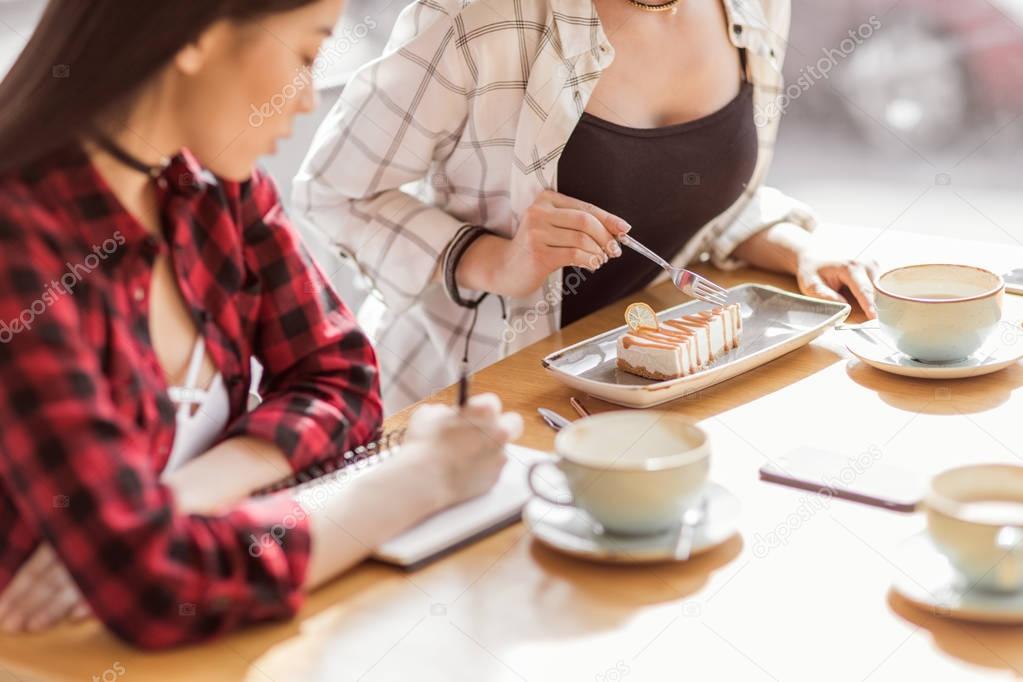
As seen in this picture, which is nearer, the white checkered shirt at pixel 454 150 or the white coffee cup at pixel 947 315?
the white coffee cup at pixel 947 315

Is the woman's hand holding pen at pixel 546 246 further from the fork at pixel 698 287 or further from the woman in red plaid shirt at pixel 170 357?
the woman in red plaid shirt at pixel 170 357

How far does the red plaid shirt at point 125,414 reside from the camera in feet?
2.70

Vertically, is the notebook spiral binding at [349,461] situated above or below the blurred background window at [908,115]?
above

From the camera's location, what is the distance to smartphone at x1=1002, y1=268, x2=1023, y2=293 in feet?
4.97

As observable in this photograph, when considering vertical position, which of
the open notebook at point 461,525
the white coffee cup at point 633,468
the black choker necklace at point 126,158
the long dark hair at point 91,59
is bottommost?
the open notebook at point 461,525

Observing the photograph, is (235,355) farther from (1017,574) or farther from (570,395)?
(1017,574)

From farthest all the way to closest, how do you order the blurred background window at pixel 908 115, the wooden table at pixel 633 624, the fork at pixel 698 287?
the blurred background window at pixel 908 115 < the fork at pixel 698 287 < the wooden table at pixel 633 624

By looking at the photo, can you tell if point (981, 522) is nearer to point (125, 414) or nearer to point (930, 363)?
point (930, 363)

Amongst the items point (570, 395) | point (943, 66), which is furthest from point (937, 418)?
point (943, 66)

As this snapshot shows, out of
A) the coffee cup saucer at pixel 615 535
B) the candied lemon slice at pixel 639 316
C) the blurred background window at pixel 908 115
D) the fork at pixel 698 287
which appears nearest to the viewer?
the coffee cup saucer at pixel 615 535

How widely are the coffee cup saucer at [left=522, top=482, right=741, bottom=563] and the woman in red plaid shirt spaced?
72 mm

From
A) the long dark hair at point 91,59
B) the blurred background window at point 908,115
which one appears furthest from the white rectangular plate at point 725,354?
the blurred background window at point 908,115

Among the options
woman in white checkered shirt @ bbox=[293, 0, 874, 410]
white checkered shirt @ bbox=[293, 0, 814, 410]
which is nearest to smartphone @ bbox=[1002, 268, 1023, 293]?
woman in white checkered shirt @ bbox=[293, 0, 874, 410]

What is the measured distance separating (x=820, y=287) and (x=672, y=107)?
0.33m
